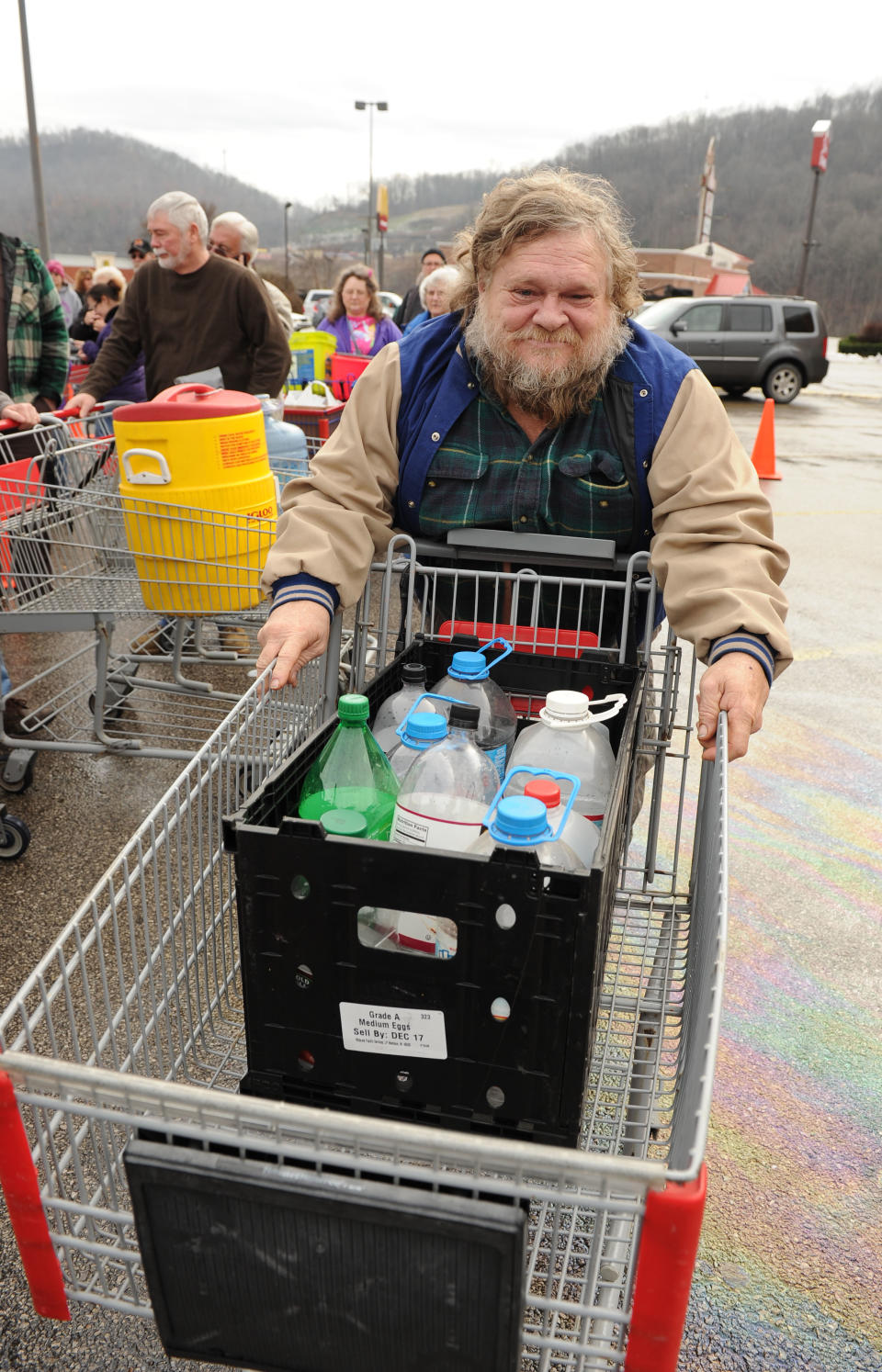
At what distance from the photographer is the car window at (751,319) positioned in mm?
17641

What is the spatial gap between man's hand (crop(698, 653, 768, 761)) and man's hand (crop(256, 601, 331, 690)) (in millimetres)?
742

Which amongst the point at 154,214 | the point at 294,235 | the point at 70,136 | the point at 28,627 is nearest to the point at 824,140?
the point at 154,214

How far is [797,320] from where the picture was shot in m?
17.8

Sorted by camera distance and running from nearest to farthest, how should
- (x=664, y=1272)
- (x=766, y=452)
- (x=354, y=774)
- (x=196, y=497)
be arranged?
(x=664, y=1272), (x=354, y=774), (x=196, y=497), (x=766, y=452)

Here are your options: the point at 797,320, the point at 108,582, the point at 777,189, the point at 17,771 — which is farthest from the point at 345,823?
the point at 777,189

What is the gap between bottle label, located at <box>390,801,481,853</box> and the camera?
4.55ft

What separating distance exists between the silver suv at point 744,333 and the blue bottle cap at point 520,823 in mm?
17778

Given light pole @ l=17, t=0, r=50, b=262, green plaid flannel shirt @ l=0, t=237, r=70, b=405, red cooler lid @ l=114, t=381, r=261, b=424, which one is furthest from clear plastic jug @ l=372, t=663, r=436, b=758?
light pole @ l=17, t=0, r=50, b=262

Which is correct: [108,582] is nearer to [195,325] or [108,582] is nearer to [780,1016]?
[195,325]

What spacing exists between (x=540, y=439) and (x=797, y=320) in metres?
17.7

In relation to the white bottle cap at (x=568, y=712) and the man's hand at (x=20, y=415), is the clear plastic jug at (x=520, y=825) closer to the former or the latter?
the white bottle cap at (x=568, y=712)

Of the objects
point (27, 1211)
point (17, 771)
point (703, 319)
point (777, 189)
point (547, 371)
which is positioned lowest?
point (17, 771)

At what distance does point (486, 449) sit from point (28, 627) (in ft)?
7.09

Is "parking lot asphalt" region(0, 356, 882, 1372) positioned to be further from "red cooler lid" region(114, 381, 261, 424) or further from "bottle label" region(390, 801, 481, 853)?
"red cooler lid" region(114, 381, 261, 424)
